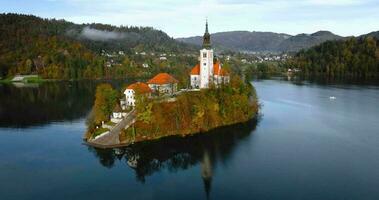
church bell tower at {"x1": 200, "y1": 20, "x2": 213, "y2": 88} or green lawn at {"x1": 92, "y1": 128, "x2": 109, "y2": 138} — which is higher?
church bell tower at {"x1": 200, "y1": 20, "x2": 213, "y2": 88}

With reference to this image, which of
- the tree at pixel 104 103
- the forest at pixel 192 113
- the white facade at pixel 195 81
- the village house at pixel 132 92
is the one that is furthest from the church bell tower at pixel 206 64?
the tree at pixel 104 103

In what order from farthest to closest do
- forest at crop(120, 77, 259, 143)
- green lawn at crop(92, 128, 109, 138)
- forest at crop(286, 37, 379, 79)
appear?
forest at crop(286, 37, 379, 79) < forest at crop(120, 77, 259, 143) < green lawn at crop(92, 128, 109, 138)

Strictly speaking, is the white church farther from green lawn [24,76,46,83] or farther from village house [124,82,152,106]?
green lawn [24,76,46,83]

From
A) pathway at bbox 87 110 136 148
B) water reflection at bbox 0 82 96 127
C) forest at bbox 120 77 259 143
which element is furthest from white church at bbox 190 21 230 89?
water reflection at bbox 0 82 96 127

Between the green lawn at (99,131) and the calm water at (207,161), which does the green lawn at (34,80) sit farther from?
the green lawn at (99,131)

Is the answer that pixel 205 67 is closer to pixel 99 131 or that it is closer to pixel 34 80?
pixel 99 131

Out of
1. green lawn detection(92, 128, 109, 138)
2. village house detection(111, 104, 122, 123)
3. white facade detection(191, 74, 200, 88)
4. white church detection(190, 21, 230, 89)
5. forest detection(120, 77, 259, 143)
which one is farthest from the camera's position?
white facade detection(191, 74, 200, 88)

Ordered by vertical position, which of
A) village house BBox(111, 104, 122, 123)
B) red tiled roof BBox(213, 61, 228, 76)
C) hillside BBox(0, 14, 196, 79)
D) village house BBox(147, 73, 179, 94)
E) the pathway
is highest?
hillside BBox(0, 14, 196, 79)

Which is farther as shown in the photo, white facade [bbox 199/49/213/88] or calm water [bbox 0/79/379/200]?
white facade [bbox 199/49/213/88]
